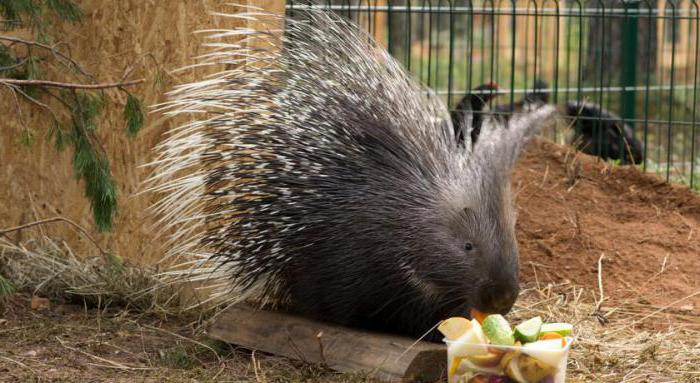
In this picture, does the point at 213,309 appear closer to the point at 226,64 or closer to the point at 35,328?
the point at 35,328

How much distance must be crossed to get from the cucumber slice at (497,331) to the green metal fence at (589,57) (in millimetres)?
1353

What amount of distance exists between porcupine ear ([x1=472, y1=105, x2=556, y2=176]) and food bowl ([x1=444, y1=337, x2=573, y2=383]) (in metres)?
0.64

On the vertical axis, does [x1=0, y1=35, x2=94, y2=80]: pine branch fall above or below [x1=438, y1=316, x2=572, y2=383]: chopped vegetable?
above

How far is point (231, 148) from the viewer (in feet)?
12.0

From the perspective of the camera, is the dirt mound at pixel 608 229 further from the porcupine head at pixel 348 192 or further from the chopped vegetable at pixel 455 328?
the chopped vegetable at pixel 455 328

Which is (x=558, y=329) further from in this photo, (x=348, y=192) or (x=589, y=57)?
(x=589, y=57)

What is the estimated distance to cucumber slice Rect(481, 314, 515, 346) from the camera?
120 inches

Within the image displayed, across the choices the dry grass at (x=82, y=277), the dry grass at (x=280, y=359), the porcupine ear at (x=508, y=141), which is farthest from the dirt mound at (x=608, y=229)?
the dry grass at (x=82, y=277)

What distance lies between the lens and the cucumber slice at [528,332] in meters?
3.10

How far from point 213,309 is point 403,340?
1.08m

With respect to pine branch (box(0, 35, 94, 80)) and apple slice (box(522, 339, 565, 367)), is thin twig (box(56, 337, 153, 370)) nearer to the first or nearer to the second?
pine branch (box(0, 35, 94, 80))

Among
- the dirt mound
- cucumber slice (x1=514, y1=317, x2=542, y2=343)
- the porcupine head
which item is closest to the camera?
cucumber slice (x1=514, y1=317, x2=542, y2=343)

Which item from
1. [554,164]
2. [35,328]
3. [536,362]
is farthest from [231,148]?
[554,164]

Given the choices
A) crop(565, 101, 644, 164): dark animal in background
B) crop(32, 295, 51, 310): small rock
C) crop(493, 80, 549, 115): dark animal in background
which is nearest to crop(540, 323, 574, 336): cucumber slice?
crop(493, 80, 549, 115): dark animal in background
